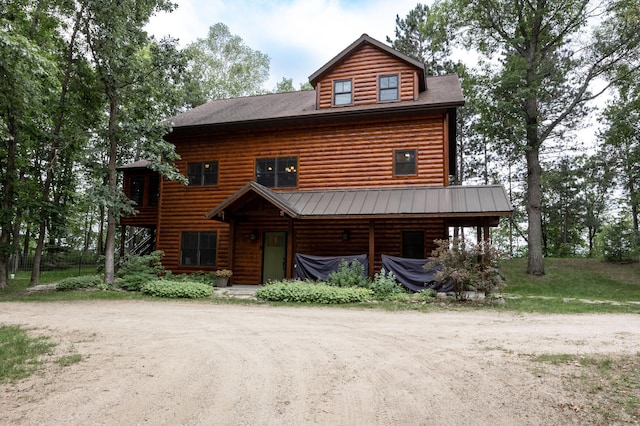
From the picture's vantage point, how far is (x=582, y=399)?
3.81m

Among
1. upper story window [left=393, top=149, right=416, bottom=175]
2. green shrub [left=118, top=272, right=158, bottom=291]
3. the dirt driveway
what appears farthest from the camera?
upper story window [left=393, top=149, right=416, bottom=175]

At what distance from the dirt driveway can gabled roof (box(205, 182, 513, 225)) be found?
442 cm

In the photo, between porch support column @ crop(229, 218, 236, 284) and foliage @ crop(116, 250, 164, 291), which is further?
porch support column @ crop(229, 218, 236, 284)

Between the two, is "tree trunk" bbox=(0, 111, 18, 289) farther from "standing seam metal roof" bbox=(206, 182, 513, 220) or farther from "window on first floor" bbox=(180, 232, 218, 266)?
"standing seam metal roof" bbox=(206, 182, 513, 220)

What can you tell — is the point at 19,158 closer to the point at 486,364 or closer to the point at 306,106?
the point at 306,106

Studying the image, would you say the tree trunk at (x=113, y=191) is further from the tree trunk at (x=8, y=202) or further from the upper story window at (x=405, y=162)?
the upper story window at (x=405, y=162)

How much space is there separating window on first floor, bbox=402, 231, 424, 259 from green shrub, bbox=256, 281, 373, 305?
3.09 m

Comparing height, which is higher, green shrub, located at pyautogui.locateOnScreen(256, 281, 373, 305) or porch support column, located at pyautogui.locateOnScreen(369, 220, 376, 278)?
porch support column, located at pyautogui.locateOnScreen(369, 220, 376, 278)

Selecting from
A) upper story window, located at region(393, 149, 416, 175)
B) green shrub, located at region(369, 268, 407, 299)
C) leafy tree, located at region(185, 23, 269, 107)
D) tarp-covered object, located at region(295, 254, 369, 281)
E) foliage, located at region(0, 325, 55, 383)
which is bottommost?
foliage, located at region(0, 325, 55, 383)

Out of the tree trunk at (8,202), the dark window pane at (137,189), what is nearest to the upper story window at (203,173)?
the dark window pane at (137,189)

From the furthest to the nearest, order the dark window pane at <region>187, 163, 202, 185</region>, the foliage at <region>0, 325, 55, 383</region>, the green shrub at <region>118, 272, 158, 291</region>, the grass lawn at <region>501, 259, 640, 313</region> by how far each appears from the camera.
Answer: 1. the dark window pane at <region>187, 163, 202, 185</region>
2. the grass lawn at <region>501, 259, 640, 313</region>
3. the green shrub at <region>118, 272, 158, 291</region>
4. the foliage at <region>0, 325, 55, 383</region>

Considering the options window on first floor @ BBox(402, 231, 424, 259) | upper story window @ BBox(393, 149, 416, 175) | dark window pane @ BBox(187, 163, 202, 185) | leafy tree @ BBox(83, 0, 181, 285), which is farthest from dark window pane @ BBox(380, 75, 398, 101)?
dark window pane @ BBox(187, 163, 202, 185)

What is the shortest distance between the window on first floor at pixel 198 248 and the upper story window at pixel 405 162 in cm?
785

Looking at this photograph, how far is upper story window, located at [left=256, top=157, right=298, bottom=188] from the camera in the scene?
51.0 feet
